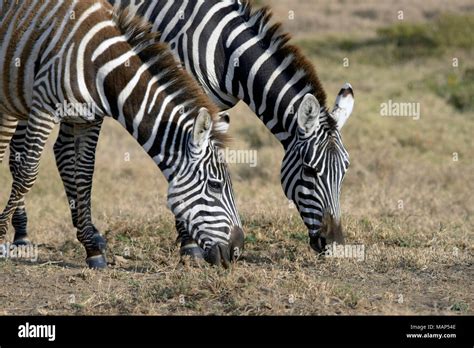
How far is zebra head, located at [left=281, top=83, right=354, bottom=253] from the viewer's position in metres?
7.53

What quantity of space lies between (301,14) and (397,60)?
10.0 metres

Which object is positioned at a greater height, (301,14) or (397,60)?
(301,14)

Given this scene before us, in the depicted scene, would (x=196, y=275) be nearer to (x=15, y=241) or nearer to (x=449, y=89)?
(x=15, y=241)

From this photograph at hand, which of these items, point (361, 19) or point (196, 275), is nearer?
point (196, 275)

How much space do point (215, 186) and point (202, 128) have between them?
21.5 inches

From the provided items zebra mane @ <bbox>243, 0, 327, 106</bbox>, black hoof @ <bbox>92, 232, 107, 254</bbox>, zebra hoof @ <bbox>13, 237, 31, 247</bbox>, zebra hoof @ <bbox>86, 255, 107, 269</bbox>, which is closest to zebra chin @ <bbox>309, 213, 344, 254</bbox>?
zebra mane @ <bbox>243, 0, 327, 106</bbox>

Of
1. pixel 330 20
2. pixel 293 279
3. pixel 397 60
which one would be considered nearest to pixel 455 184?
pixel 293 279

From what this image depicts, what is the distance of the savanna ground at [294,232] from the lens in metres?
6.54

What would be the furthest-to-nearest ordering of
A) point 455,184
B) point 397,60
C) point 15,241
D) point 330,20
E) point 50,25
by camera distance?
point 330,20 < point 397,60 < point 455,184 < point 15,241 < point 50,25

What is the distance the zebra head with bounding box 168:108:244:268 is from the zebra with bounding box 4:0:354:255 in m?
0.92

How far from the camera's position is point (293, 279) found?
6.88m

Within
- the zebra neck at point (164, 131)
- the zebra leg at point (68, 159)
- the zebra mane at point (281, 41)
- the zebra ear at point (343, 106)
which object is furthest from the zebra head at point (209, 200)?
the zebra leg at point (68, 159)

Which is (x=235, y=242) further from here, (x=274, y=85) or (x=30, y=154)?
(x=30, y=154)

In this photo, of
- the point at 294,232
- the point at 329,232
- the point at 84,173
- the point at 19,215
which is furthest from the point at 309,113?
the point at 19,215
